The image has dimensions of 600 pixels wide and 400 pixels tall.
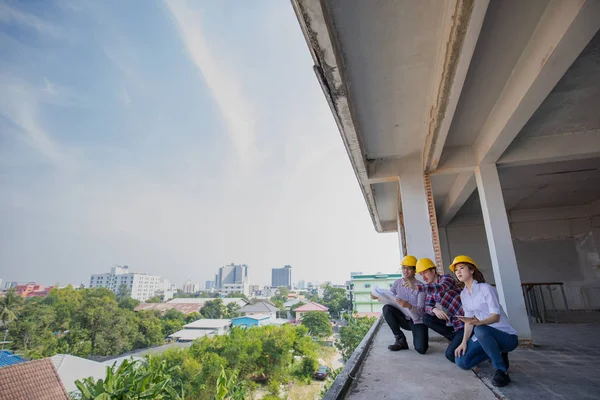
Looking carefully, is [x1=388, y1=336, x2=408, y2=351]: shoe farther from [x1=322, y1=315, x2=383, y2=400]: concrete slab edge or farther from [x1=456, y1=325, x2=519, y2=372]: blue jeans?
[x1=456, y1=325, x2=519, y2=372]: blue jeans

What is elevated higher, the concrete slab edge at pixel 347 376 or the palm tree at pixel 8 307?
the concrete slab edge at pixel 347 376

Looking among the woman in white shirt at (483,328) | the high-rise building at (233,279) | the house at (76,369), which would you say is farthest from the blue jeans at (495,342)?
the high-rise building at (233,279)

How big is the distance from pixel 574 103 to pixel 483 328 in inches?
131

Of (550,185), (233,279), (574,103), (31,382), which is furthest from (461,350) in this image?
(233,279)

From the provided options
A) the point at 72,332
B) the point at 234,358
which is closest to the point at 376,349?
the point at 234,358

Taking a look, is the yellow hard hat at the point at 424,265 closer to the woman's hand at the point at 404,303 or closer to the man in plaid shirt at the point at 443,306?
the man in plaid shirt at the point at 443,306

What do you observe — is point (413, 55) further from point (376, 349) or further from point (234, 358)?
point (234, 358)

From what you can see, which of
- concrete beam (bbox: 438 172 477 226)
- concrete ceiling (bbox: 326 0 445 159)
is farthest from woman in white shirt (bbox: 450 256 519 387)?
concrete beam (bbox: 438 172 477 226)

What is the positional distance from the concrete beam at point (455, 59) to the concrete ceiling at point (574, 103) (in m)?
1.30

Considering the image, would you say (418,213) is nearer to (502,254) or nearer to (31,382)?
(502,254)

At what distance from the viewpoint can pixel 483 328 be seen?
2320 millimetres

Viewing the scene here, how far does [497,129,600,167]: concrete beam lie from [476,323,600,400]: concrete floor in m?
2.67

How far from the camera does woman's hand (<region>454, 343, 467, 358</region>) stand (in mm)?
2546

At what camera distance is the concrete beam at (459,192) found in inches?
219
